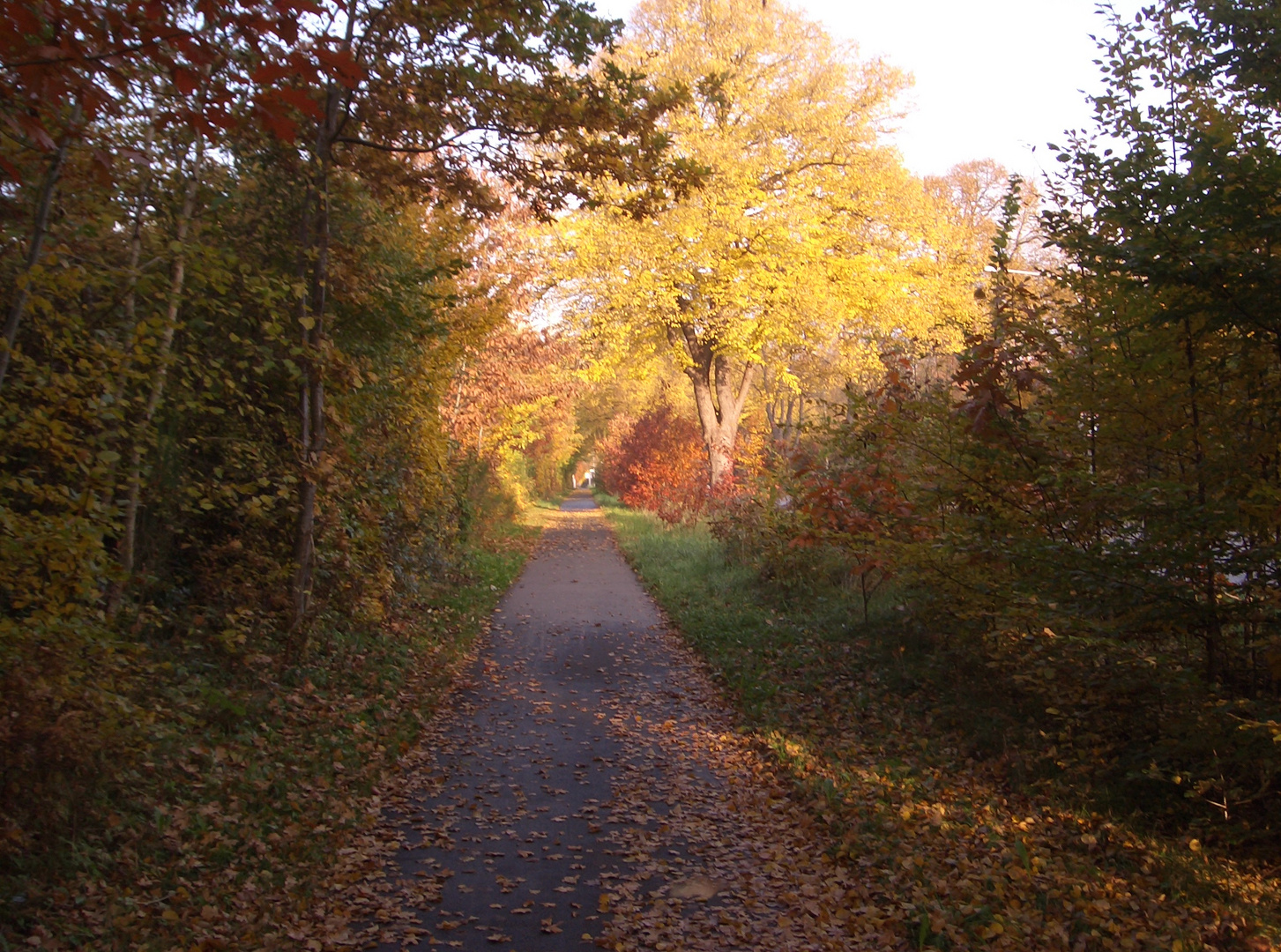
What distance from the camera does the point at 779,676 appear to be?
980cm

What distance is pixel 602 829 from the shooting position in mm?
6082

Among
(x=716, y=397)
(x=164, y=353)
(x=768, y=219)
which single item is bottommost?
(x=164, y=353)

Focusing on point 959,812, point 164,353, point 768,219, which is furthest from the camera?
point 768,219

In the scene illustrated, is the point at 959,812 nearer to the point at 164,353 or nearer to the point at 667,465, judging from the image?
the point at 164,353

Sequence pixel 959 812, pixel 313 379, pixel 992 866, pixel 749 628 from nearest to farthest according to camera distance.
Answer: pixel 992 866 → pixel 959 812 → pixel 313 379 → pixel 749 628

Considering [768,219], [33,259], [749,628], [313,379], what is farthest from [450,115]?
[768,219]

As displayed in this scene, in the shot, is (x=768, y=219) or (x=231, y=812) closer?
(x=231, y=812)

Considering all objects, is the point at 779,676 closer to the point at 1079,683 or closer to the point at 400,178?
the point at 1079,683

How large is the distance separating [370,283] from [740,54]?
50.7 feet

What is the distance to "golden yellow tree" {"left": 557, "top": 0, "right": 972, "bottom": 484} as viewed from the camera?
19.7 m

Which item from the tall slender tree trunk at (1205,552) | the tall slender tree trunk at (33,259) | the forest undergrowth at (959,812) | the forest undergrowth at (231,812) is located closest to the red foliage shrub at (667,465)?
the forest undergrowth at (959,812)

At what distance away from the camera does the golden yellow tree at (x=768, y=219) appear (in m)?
19.7

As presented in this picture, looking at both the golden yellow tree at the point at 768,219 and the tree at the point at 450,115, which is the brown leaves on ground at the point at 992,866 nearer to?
the tree at the point at 450,115

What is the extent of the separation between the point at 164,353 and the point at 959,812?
18.5ft
